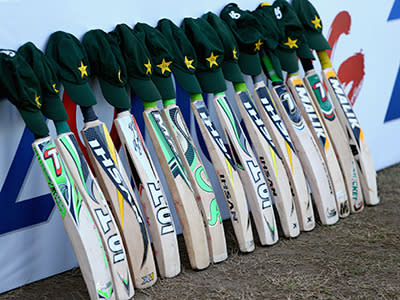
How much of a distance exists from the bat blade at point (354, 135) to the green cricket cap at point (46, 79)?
1.36 metres

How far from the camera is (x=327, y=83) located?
114 inches

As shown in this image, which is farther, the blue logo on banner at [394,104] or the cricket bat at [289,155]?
the blue logo on banner at [394,104]

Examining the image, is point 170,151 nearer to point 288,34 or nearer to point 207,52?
point 207,52

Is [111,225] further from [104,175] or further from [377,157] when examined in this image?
[377,157]

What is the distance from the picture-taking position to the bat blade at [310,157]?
8.79 feet

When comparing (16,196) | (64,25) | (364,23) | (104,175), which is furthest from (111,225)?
(364,23)

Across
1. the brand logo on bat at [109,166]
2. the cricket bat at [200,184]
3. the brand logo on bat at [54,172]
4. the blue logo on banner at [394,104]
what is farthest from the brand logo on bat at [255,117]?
the blue logo on banner at [394,104]

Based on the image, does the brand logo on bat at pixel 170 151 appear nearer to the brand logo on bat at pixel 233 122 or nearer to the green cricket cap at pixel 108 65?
the green cricket cap at pixel 108 65

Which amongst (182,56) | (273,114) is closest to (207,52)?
(182,56)

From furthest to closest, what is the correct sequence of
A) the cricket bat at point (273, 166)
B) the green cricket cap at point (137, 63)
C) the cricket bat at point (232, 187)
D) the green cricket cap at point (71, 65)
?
the cricket bat at point (273, 166) < the cricket bat at point (232, 187) < the green cricket cap at point (137, 63) < the green cricket cap at point (71, 65)

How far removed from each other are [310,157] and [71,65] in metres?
1.14

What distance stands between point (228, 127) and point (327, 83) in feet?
2.21

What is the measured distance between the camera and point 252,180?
2.48m

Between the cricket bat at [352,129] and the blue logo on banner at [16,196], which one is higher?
the blue logo on banner at [16,196]
